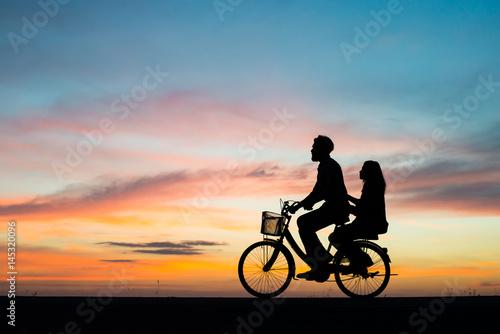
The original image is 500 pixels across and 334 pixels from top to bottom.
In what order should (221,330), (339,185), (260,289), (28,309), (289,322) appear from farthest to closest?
1. (260,289)
2. (339,185)
3. (28,309)
4. (289,322)
5. (221,330)

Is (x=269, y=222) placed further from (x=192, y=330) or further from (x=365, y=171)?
(x=192, y=330)

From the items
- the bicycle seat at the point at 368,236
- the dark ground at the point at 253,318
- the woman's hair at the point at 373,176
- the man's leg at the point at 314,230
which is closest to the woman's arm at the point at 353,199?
the woman's hair at the point at 373,176

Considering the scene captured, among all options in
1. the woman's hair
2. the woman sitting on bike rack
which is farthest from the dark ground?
the woman's hair

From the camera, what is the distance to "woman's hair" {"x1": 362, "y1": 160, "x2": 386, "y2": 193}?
10.7m

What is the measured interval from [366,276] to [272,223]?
2.10 m

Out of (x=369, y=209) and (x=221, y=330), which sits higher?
(x=369, y=209)

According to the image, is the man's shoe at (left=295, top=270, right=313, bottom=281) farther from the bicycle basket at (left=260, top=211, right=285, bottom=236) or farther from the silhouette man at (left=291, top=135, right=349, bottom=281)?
the bicycle basket at (left=260, top=211, right=285, bottom=236)

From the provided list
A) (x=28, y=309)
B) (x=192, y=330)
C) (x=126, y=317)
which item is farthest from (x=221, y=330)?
(x=28, y=309)

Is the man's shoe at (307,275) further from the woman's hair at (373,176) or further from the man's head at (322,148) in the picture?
the man's head at (322,148)

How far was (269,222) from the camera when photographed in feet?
37.0

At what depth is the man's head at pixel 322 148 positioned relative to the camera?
35.2 ft

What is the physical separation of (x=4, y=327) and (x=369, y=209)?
6.44m

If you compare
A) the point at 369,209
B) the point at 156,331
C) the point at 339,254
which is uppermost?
the point at 369,209

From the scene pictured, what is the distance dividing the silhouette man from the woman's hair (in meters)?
0.44
